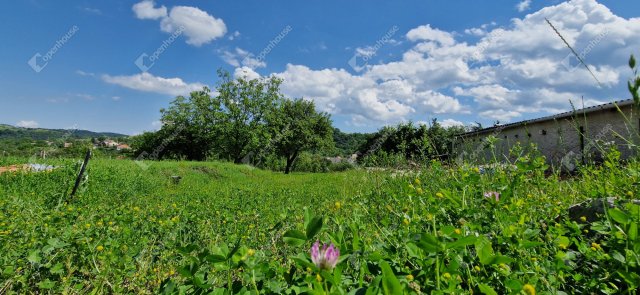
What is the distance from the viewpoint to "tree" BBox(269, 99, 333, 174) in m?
39.0

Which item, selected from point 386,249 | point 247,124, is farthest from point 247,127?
point 386,249

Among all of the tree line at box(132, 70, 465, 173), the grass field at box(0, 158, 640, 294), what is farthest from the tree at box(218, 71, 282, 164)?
the grass field at box(0, 158, 640, 294)

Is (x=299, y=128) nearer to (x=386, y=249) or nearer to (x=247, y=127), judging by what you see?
(x=247, y=127)

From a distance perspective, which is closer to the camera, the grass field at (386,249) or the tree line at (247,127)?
the grass field at (386,249)

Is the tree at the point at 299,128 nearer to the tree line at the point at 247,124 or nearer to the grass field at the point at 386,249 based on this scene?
the tree line at the point at 247,124

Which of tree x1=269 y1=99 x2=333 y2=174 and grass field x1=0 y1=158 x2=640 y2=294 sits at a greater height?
tree x1=269 y1=99 x2=333 y2=174

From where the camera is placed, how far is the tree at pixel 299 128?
3897 centimetres

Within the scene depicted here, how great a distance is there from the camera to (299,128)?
40.5m

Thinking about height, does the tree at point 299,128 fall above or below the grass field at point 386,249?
above

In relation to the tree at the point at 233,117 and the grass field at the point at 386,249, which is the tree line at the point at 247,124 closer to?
the tree at the point at 233,117

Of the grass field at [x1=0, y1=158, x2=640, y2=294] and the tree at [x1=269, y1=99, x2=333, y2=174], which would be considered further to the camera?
the tree at [x1=269, y1=99, x2=333, y2=174]

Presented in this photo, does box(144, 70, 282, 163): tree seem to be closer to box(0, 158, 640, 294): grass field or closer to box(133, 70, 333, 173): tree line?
box(133, 70, 333, 173): tree line

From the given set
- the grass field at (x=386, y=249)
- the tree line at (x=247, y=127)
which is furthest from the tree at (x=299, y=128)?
the grass field at (x=386, y=249)

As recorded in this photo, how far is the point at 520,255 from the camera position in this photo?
1.45 meters
